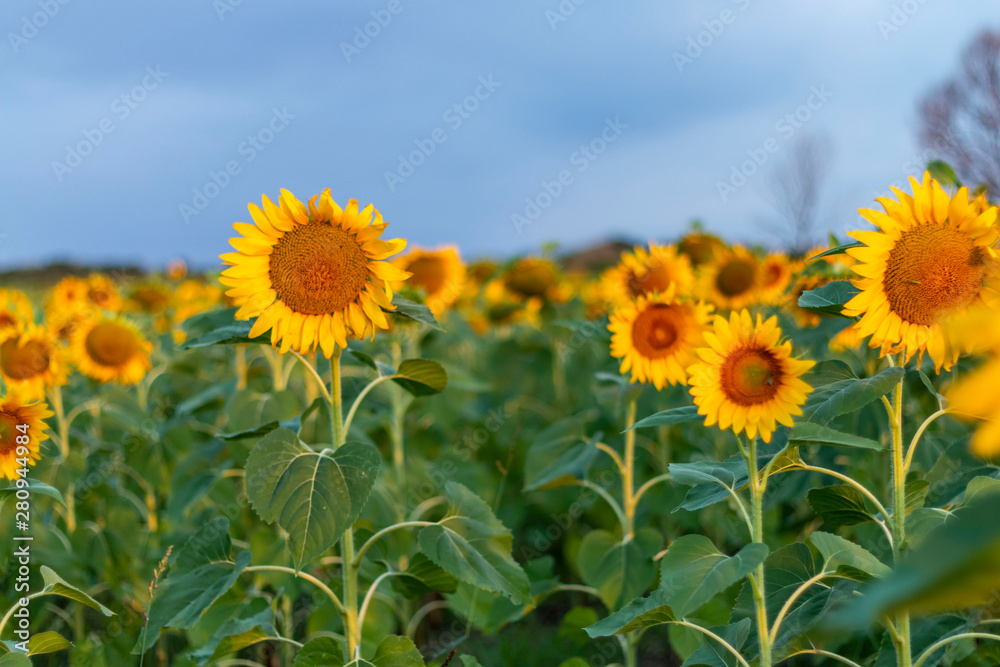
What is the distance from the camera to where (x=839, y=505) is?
206cm

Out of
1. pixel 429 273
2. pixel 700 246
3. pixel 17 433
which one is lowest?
pixel 17 433

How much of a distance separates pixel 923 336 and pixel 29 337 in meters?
3.33

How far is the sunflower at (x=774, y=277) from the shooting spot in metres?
4.30

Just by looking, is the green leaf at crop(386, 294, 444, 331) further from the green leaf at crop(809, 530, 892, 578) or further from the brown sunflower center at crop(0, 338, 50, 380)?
the brown sunflower center at crop(0, 338, 50, 380)

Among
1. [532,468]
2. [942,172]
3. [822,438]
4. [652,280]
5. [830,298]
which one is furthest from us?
[652,280]

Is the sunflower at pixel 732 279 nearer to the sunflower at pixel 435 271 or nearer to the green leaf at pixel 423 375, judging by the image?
the sunflower at pixel 435 271

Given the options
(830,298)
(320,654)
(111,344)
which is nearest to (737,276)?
(830,298)

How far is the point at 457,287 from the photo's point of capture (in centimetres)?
545

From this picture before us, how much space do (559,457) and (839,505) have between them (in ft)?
4.13

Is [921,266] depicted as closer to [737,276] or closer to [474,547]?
[474,547]

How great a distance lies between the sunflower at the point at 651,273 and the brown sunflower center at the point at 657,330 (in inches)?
29.3

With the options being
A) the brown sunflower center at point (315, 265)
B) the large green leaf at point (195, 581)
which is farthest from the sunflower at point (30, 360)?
the brown sunflower center at point (315, 265)

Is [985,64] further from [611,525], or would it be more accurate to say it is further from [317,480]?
[317,480]

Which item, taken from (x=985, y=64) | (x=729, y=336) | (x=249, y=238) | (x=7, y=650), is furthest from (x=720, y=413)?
(x=985, y=64)
